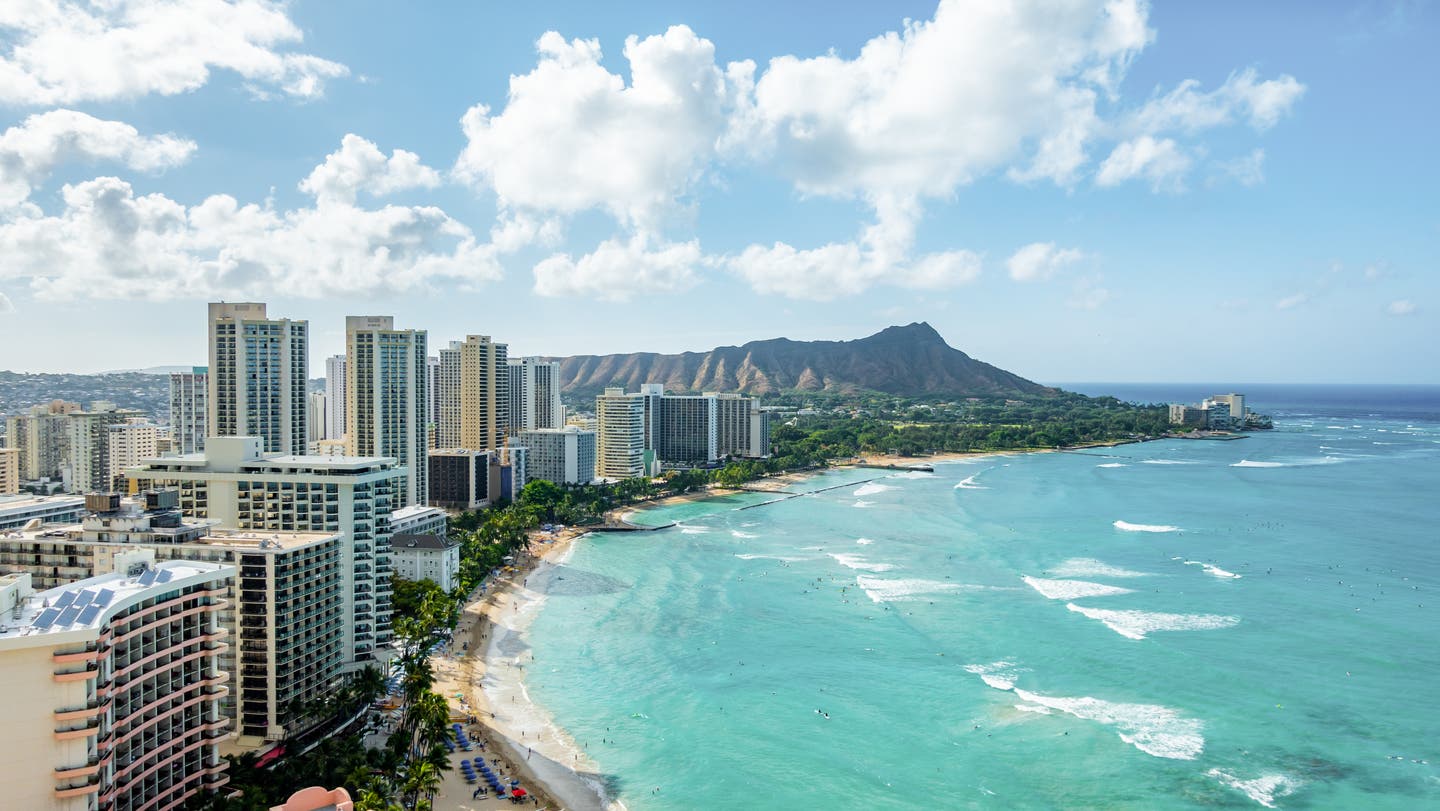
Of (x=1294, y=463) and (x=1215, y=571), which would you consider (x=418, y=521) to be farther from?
(x=1294, y=463)

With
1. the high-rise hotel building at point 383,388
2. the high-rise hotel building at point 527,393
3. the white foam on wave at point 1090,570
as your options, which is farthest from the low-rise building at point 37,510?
the high-rise hotel building at point 527,393

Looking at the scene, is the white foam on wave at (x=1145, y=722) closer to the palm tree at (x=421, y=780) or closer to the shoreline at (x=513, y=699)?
the shoreline at (x=513, y=699)

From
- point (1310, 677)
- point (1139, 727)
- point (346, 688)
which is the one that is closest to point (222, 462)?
point (346, 688)

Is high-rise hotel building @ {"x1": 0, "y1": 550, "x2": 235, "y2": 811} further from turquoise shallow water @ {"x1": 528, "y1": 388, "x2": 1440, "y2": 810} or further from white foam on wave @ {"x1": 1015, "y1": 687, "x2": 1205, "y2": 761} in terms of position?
Result: white foam on wave @ {"x1": 1015, "y1": 687, "x2": 1205, "y2": 761}

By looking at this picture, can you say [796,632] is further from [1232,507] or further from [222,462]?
[1232,507]

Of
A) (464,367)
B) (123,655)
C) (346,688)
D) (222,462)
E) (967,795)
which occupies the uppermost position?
(464,367)

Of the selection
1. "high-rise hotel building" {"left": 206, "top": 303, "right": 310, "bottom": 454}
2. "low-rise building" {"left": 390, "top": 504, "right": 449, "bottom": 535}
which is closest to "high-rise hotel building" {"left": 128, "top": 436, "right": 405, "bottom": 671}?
"low-rise building" {"left": 390, "top": 504, "right": 449, "bottom": 535}
